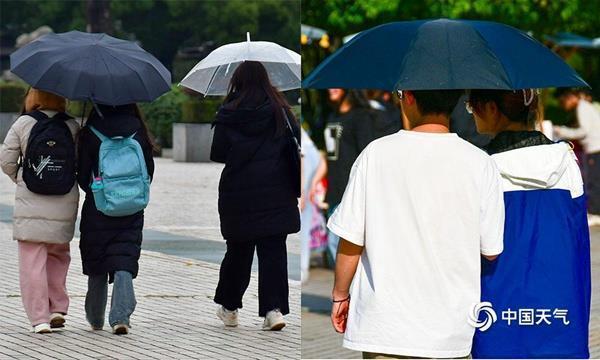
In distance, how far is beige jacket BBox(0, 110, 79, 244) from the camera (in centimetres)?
692

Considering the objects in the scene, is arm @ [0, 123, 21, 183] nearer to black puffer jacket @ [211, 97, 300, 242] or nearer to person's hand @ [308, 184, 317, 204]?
black puffer jacket @ [211, 97, 300, 242]

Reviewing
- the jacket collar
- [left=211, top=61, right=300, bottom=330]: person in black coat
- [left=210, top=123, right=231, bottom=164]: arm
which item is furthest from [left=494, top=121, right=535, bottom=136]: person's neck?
[left=210, top=123, right=231, bottom=164]: arm

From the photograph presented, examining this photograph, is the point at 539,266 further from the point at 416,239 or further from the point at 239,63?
the point at 239,63

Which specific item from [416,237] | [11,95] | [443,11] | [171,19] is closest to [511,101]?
[416,237]

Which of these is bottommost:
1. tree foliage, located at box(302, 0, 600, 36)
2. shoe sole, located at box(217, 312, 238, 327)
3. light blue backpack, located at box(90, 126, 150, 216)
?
shoe sole, located at box(217, 312, 238, 327)

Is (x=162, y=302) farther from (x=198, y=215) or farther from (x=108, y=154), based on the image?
(x=198, y=215)

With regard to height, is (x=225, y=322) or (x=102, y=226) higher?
(x=102, y=226)

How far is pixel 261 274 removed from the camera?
7160mm

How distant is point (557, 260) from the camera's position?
12.7 feet

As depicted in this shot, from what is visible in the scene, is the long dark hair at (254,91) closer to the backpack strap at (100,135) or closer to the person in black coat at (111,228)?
the person in black coat at (111,228)

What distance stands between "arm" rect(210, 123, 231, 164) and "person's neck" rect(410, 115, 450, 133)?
137 inches

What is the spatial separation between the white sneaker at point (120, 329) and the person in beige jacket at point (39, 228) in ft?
1.03

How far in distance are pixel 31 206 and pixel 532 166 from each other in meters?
3.69

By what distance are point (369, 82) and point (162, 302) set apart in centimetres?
442
